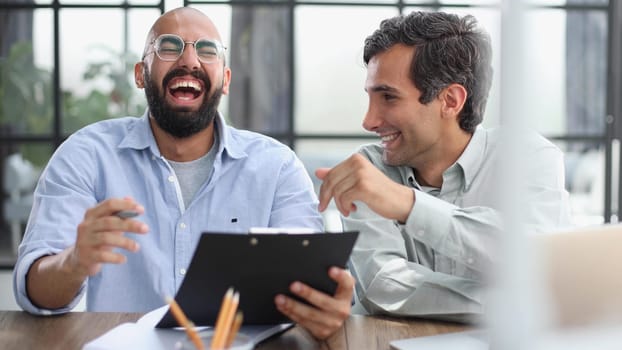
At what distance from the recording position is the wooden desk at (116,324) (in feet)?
4.25

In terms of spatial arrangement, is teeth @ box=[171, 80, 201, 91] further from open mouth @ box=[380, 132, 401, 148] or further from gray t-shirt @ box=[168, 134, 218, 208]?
open mouth @ box=[380, 132, 401, 148]

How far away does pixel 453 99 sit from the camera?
198 centimetres

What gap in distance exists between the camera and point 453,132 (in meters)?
1.93

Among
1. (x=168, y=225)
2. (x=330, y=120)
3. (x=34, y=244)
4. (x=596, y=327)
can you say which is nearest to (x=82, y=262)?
(x=34, y=244)

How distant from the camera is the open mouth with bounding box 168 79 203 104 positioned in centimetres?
203

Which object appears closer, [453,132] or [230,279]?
[230,279]

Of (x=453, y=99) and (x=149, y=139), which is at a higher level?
(x=453, y=99)

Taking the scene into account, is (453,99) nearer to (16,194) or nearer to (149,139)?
(149,139)

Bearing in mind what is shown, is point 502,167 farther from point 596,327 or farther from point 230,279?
point 230,279

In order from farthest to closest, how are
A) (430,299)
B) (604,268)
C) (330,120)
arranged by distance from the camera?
(330,120), (430,299), (604,268)

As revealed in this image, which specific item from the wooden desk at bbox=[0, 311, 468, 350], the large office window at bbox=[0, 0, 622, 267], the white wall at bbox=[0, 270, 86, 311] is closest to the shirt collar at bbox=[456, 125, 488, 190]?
the wooden desk at bbox=[0, 311, 468, 350]

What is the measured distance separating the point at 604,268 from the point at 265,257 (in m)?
0.50

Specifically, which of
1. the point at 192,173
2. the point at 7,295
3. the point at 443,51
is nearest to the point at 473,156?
the point at 443,51

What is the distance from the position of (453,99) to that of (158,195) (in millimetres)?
784
